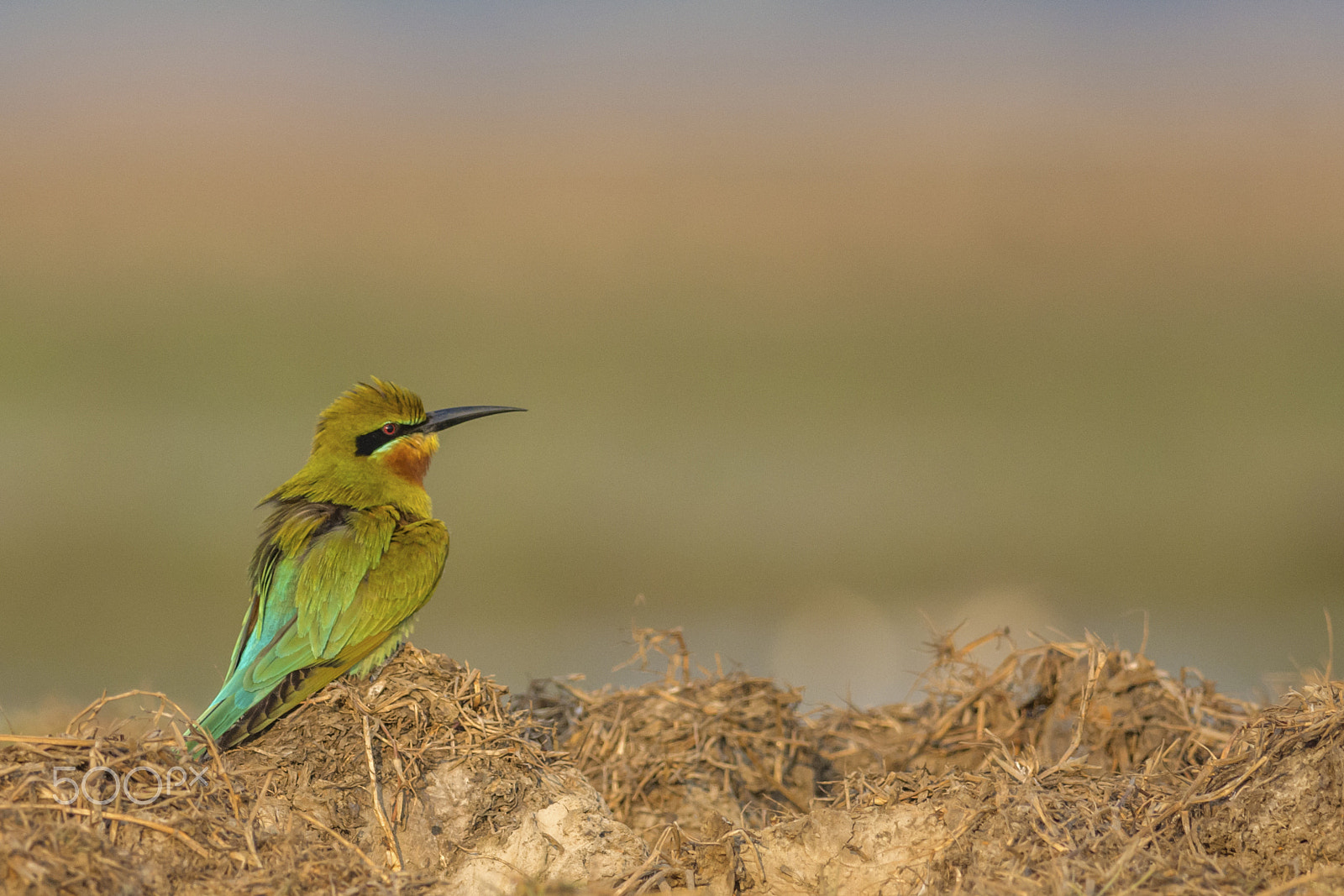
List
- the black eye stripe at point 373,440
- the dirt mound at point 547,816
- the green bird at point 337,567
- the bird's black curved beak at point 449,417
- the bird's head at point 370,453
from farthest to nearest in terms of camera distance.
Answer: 1. the bird's black curved beak at point 449,417
2. the black eye stripe at point 373,440
3. the bird's head at point 370,453
4. the green bird at point 337,567
5. the dirt mound at point 547,816

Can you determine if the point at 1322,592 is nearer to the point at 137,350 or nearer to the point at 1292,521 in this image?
the point at 1292,521

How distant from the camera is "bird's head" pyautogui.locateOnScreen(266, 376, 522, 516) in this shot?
4.56 m

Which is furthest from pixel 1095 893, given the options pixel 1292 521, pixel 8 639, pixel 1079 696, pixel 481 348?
pixel 481 348

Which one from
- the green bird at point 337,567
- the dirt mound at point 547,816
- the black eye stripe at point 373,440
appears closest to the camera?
the dirt mound at point 547,816

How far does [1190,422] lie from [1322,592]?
11.8ft

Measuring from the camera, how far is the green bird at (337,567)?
3.71 m

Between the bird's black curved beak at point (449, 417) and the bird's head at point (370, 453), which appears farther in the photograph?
the bird's black curved beak at point (449, 417)

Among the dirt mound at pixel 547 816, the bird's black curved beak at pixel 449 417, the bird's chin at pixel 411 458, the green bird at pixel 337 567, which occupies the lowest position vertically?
the dirt mound at pixel 547 816

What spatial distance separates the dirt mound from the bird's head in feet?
2.99

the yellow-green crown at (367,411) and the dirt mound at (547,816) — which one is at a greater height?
the yellow-green crown at (367,411)
